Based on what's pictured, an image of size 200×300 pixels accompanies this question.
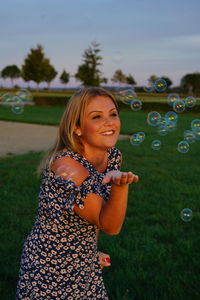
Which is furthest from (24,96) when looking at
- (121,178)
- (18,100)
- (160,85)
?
(121,178)

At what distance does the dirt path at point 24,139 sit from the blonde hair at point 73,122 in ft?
21.5

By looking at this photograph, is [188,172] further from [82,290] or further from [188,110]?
[188,110]

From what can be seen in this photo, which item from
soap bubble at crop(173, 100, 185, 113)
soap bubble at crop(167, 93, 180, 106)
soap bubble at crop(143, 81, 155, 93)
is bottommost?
soap bubble at crop(173, 100, 185, 113)

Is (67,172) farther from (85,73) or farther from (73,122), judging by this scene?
(85,73)

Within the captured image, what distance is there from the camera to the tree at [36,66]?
2186 inches

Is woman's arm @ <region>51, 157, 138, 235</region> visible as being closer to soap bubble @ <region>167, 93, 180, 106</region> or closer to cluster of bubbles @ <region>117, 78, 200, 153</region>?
cluster of bubbles @ <region>117, 78, 200, 153</region>

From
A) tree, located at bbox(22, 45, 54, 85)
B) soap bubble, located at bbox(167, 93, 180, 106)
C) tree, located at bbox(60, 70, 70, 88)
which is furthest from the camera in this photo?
tree, located at bbox(60, 70, 70, 88)

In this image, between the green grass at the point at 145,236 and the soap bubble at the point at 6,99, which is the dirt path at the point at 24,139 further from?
the soap bubble at the point at 6,99

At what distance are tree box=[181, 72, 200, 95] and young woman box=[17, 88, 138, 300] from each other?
2859 centimetres

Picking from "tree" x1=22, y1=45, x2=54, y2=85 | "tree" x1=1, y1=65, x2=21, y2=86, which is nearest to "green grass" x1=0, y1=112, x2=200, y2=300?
"tree" x1=22, y1=45, x2=54, y2=85

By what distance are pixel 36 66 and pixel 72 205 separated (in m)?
56.1

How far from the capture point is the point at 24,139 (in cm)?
1081

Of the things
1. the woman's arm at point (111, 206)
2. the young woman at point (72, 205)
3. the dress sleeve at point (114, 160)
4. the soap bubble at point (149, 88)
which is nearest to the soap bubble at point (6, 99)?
the soap bubble at point (149, 88)

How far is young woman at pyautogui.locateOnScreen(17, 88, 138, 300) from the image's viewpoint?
5.83 ft
